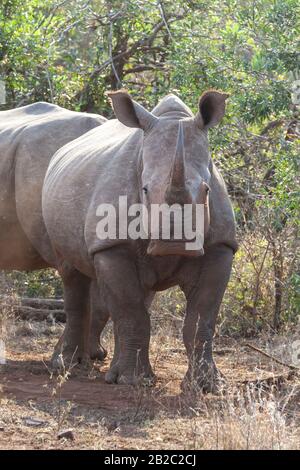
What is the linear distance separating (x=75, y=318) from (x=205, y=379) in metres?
1.83

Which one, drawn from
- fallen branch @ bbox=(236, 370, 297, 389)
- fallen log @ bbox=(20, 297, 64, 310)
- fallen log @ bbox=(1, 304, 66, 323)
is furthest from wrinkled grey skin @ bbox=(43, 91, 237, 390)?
fallen log @ bbox=(20, 297, 64, 310)

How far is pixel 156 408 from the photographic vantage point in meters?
6.99

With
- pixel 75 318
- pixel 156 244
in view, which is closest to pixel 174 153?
pixel 156 244

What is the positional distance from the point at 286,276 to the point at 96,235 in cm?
258

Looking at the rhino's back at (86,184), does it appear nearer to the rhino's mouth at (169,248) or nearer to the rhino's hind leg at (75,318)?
the rhino's hind leg at (75,318)

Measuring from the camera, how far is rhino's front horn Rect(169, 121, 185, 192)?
6.98m

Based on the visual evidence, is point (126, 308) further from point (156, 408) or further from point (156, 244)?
point (156, 408)

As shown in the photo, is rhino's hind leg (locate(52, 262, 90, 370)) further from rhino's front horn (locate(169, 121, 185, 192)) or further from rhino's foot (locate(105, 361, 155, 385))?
rhino's front horn (locate(169, 121, 185, 192))

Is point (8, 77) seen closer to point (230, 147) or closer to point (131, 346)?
point (230, 147)

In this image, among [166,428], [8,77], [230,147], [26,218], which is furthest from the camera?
[8,77]

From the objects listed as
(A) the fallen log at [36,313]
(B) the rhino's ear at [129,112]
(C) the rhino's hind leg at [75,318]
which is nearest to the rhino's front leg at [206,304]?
(B) the rhino's ear at [129,112]

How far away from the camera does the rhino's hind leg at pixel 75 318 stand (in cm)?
909
